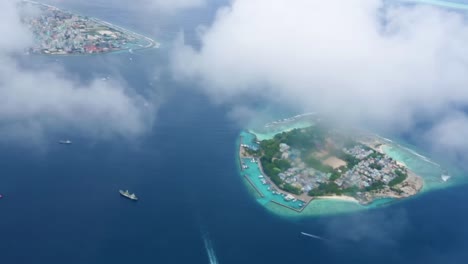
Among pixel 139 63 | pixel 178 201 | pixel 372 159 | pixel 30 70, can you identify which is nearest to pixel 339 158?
pixel 372 159

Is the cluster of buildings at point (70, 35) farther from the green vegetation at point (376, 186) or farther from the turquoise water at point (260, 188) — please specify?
the green vegetation at point (376, 186)

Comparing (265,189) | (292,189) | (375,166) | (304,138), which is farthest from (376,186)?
(265,189)

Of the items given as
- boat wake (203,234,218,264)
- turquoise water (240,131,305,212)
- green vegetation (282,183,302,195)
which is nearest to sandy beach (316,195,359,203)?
green vegetation (282,183,302,195)

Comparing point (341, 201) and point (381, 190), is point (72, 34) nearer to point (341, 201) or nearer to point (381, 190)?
point (341, 201)

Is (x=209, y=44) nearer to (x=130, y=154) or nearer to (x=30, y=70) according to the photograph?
(x=30, y=70)

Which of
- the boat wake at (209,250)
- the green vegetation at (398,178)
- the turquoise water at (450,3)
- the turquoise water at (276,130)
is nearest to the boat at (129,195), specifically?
the boat wake at (209,250)

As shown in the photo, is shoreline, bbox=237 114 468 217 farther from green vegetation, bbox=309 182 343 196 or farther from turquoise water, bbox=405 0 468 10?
turquoise water, bbox=405 0 468 10

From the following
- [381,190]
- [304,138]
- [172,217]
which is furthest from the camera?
[304,138]
